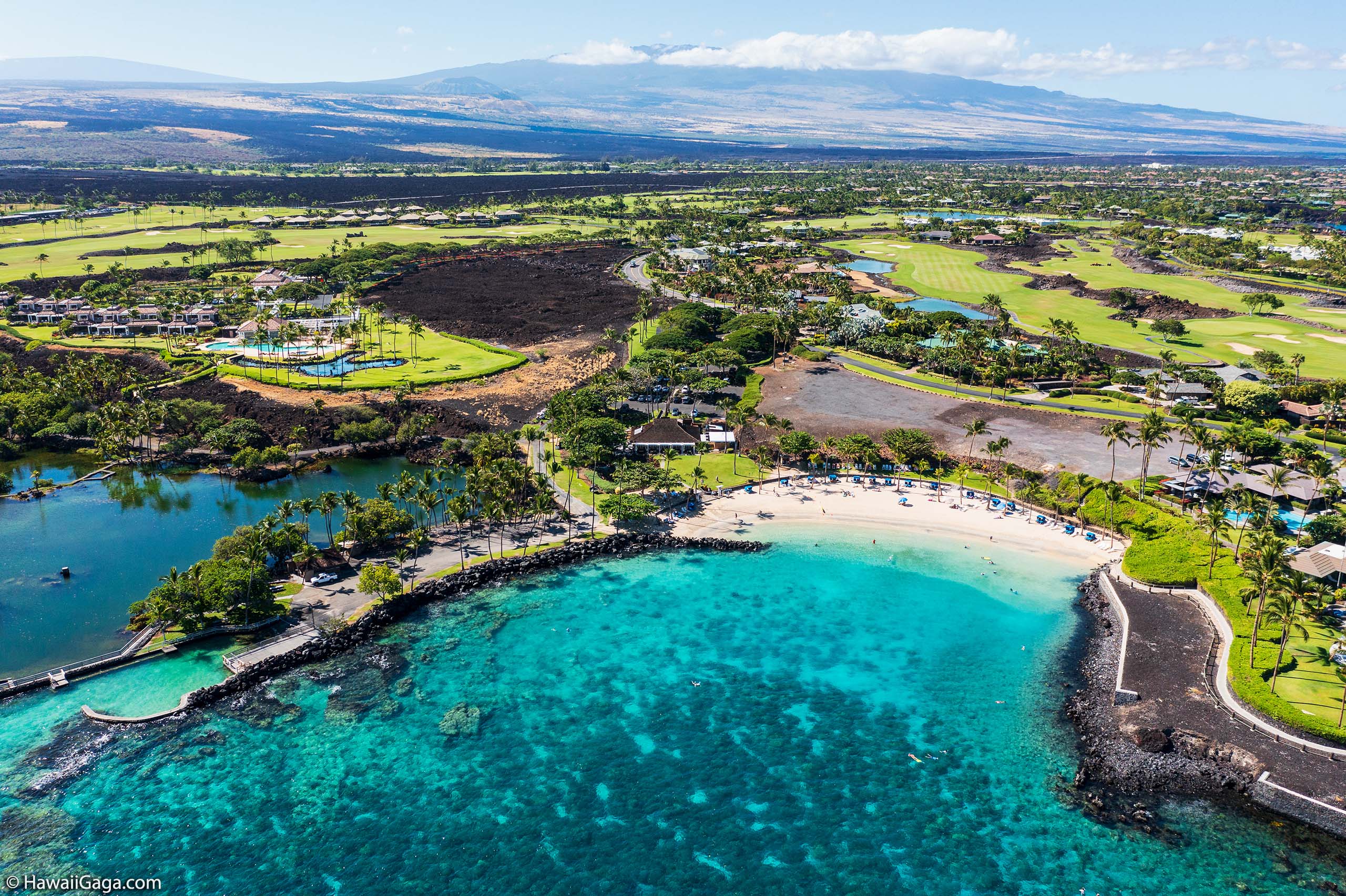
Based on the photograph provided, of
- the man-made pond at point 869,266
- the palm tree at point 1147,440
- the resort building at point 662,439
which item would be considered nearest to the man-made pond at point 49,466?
the resort building at point 662,439

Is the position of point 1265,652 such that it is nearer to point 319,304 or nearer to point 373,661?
point 373,661

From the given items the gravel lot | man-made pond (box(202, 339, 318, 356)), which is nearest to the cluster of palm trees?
the gravel lot

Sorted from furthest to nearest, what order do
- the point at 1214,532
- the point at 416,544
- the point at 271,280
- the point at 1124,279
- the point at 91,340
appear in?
the point at 1124,279 < the point at 271,280 < the point at 91,340 < the point at 416,544 < the point at 1214,532

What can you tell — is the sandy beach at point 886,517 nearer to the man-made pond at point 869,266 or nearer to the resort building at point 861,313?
the resort building at point 861,313

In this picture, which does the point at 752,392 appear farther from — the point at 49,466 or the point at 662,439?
the point at 49,466

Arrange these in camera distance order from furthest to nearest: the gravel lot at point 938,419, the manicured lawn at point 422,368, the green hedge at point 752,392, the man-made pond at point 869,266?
1. the man-made pond at point 869,266
2. the manicured lawn at point 422,368
3. the green hedge at point 752,392
4. the gravel lot at point 938,419

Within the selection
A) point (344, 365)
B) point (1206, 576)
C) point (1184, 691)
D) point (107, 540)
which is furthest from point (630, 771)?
point (344, 365)

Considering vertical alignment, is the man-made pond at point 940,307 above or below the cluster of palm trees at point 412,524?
above
